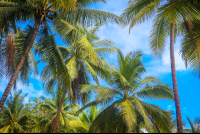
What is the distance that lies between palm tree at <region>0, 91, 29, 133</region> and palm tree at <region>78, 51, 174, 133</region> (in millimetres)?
6923

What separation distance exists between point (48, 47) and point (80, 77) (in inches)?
199

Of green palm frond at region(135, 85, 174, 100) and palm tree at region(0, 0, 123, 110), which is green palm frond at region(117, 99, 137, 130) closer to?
green palm frond at region(135, 85, 174, 100)

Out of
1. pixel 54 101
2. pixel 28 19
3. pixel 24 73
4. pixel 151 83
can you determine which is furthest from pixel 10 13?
pixel 54 101

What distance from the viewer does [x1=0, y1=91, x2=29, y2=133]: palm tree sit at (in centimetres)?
1262

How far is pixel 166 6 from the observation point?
4512 millimetres

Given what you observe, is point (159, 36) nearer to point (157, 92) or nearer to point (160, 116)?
point (157, 92)

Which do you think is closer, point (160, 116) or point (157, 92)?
point (160, 116)

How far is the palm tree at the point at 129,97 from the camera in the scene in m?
7.99

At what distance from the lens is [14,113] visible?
13250mm

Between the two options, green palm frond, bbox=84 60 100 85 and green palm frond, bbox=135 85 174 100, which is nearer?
green palm frond, bbox=135 85 174 100

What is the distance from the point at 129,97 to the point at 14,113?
9693 millimetres

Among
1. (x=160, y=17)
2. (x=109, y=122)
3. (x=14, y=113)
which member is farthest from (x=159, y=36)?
(x=14, y=113)

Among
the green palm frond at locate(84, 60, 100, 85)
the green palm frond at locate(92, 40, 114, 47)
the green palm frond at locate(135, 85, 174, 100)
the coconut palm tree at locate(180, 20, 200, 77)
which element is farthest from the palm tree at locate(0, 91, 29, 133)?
the coconut palm tree at locate(180, 20, 200, 77)

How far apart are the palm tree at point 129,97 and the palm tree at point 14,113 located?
22.7 feet
